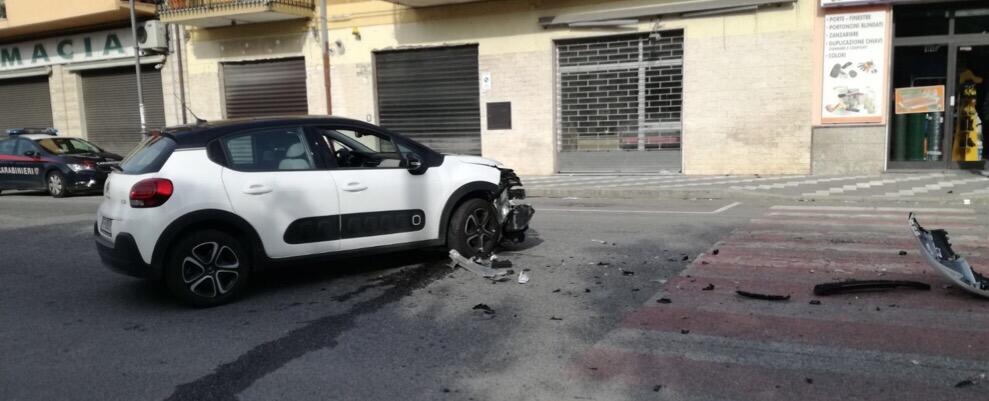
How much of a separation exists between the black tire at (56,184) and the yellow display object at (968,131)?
19248 mm

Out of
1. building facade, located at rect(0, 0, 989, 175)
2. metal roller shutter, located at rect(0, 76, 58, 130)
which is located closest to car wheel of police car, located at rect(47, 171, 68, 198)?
building facade, located at rect(0, 0, 989, 175)

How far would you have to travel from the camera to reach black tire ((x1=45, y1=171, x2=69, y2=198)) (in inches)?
643

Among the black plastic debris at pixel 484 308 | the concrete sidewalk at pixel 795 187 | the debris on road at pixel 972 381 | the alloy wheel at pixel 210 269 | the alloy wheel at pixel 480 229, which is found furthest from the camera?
the concrete sidewalk at pixel 795 187

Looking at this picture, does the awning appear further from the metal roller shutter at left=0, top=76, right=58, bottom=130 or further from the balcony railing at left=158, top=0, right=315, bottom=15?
the metal roller shutter at left=0, top=76, right=58, bottom=130

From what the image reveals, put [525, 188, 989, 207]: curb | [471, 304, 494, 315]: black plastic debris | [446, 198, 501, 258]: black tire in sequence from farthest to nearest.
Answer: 1. [525, 188, 989, 207]: curb
2. [446, 198, 501, 258]: black tire
3. [471, 304, 494, 315]: black plastic debris

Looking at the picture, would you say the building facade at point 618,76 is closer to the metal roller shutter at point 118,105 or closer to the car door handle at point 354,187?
the metal roller shutter at point 118,105

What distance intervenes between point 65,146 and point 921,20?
19211 mm

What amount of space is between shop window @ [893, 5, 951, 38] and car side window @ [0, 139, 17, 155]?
1973 cm

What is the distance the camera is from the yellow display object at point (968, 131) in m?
14.6

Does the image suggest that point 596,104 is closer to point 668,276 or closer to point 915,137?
point 915,137

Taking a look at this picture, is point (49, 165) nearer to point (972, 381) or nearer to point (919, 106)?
point (972, 381)

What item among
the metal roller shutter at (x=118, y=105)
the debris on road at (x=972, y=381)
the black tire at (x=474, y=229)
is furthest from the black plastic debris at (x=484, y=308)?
the metal roller shutter at (x=118, y=105)

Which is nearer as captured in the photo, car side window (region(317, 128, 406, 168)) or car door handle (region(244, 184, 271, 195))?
car door handle (region(244, 184, 271, 195))

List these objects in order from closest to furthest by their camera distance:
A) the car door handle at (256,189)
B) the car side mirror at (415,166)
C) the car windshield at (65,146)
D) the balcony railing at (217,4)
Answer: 1. the car door handle at (256,189)
2. the car side mirror at (415,166)
3. the car windshield at (65,146)
4. the balcony railing at (217,4)
